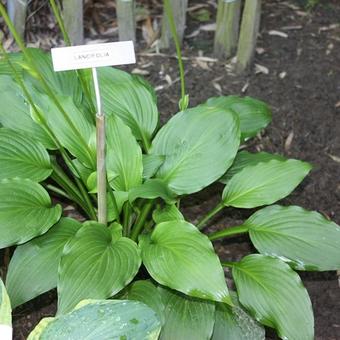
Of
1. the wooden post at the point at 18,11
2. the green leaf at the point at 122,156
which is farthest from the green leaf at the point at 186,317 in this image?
the wooden post at the point at 18,11

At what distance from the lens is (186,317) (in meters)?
A: 1.70

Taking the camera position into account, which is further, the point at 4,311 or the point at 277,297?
the point at 277,297

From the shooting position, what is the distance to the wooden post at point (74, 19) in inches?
101

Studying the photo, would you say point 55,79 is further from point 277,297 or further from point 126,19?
point 277,297

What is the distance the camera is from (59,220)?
1.82 m

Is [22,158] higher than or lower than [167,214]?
higher

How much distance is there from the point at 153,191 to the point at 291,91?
3.89 feet

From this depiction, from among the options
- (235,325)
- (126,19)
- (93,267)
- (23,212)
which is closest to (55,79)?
(23,212)

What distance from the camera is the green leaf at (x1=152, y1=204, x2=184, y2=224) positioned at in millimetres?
1846

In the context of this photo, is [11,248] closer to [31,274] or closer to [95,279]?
[31,274]

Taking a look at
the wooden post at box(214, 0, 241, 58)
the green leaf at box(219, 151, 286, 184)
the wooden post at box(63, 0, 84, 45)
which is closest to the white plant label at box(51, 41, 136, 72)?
the green leaf at box(219, 151, 286, 184)

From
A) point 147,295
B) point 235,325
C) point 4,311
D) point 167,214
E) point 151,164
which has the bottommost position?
point 235,325

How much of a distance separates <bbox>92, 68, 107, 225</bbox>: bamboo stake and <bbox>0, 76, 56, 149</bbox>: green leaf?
1.16 feet

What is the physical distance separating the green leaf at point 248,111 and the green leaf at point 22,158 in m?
0.61
